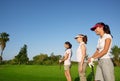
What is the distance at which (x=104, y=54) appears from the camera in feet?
20.9

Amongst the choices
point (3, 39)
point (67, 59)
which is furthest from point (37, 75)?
point (3, 39)

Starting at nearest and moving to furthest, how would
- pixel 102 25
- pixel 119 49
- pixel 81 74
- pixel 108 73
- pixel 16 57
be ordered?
pixel 108 73
pixel 102 25
pixel 81 74
pixel 16 57
pixel 119 49

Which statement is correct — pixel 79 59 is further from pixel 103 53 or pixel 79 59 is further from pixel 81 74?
pixel 103 53

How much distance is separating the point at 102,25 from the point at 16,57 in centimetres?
9524

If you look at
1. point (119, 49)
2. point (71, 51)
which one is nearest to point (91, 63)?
point (71, 51)

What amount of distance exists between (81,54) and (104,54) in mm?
3077

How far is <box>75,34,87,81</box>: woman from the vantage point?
30.2 ft

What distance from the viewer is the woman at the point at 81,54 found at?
9203mm

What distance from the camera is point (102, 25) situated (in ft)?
22.6

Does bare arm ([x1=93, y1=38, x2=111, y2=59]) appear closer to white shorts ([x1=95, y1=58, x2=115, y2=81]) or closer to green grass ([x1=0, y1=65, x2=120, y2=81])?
white shorts ([x1=95, y1=58, x2=115, y2=81])

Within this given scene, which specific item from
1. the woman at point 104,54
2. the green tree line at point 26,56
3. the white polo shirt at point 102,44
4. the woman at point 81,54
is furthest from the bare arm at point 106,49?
the green tree line at point 26,56

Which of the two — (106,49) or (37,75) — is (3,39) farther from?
(106,49)

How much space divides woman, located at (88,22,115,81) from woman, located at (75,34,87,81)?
7.81ft

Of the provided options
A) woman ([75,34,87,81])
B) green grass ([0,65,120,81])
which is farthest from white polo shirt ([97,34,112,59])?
green grass ([0,65,120,81])
